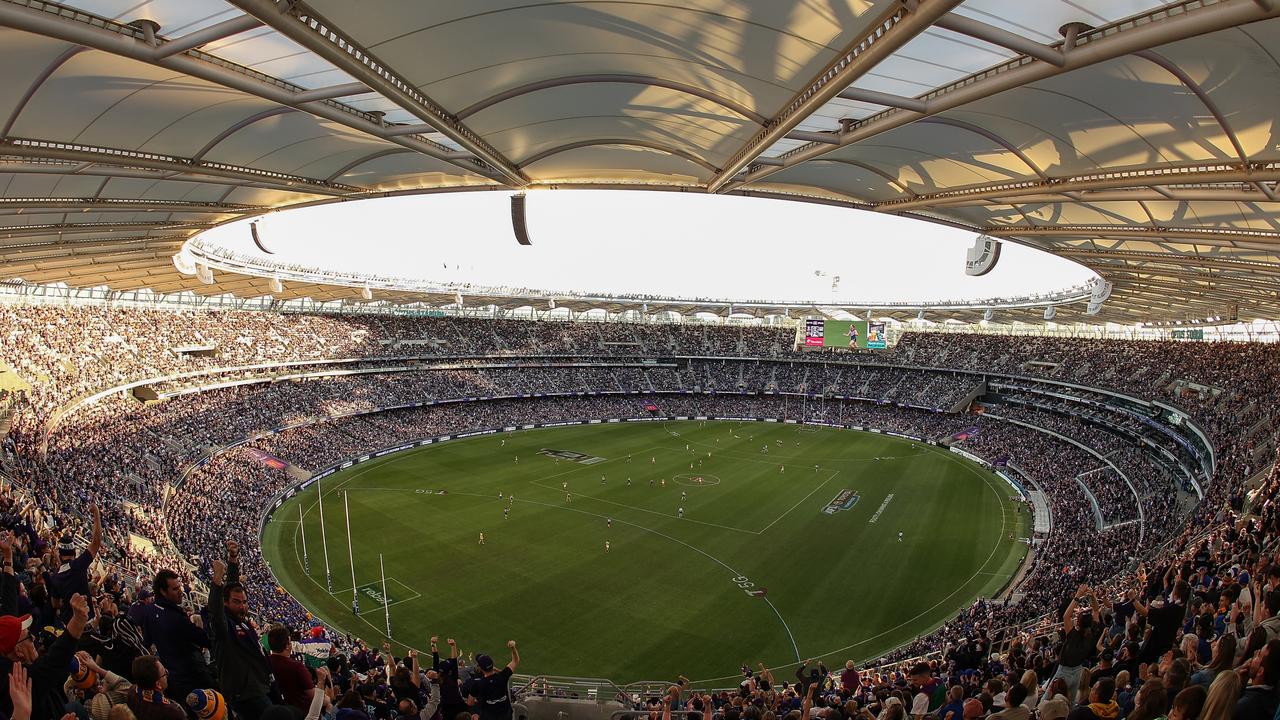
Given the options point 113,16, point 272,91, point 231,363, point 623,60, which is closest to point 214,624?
point 113,16

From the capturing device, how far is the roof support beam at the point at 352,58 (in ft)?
23.8

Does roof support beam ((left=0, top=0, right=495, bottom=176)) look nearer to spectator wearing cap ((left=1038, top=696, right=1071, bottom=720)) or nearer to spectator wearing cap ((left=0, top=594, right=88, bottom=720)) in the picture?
spectator wearing cap ((left=0, top=594, right=88, bottom=720))

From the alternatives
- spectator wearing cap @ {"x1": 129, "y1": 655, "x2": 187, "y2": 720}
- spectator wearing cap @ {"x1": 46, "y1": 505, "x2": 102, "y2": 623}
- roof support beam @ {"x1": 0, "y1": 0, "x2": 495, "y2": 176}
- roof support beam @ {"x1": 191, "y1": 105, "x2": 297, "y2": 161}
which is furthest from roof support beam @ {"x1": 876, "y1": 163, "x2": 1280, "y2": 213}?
spectator wearing cap @ {"x1": 46, "y1": 505, "x2": 102, "y2": 623}

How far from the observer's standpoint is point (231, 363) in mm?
50156

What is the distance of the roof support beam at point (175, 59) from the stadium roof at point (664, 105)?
32mm

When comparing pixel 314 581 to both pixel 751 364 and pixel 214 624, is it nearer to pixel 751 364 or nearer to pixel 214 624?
pixel 214 624

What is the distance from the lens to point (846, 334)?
67125 millimetres

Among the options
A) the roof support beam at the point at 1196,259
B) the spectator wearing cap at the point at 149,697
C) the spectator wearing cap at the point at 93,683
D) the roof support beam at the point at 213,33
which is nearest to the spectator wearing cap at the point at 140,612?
the spectator wearing cap at the point at 93,683

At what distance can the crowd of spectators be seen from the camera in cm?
569

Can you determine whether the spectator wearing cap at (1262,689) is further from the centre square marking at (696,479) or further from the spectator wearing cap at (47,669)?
the centre square marking at (696,479)

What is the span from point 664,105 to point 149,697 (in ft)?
37.8

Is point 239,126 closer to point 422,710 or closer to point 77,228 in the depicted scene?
point 422,710

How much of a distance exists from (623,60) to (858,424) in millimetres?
65963

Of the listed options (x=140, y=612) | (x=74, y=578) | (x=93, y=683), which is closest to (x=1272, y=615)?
(x=93, y=683)
